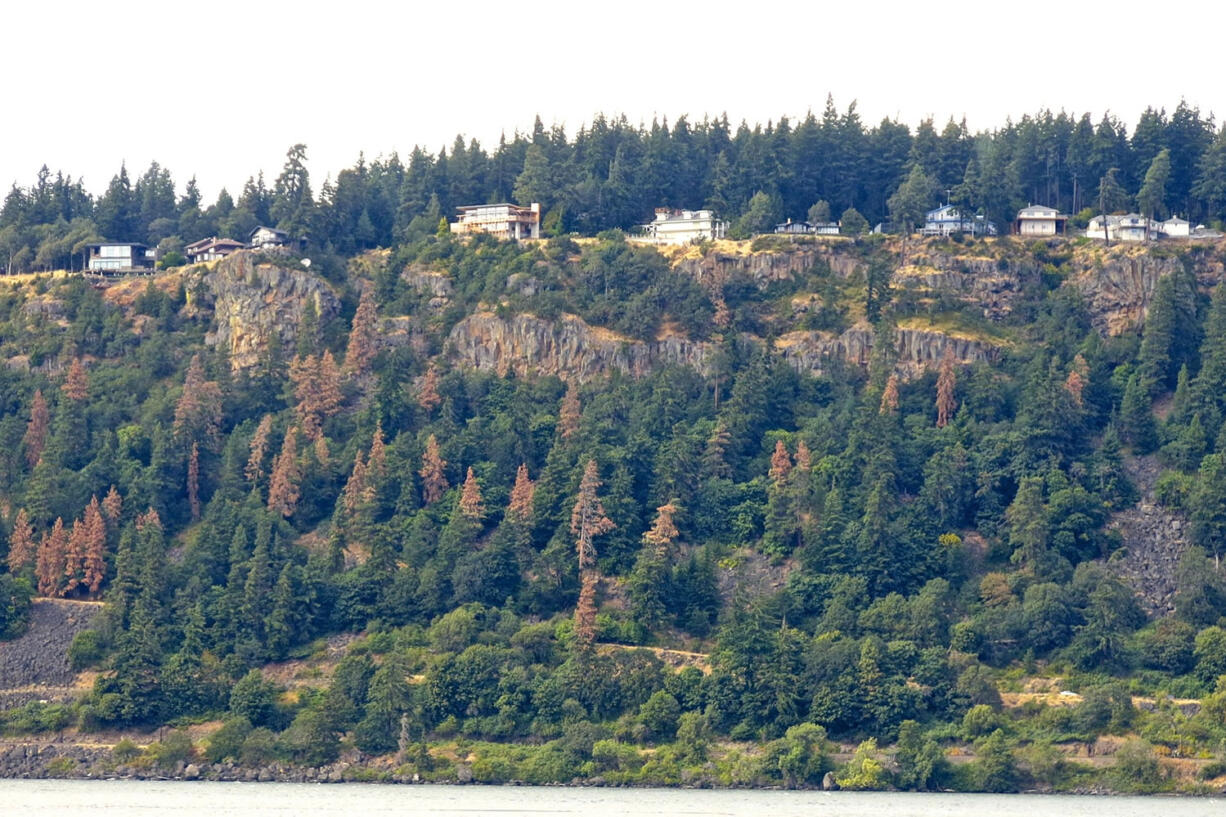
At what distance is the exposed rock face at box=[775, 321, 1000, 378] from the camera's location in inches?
5271

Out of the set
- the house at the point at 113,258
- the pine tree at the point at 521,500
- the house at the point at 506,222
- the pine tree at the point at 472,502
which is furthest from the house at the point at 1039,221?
the house at the point at 113,258

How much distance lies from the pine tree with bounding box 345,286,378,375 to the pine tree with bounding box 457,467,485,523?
18.0 meters

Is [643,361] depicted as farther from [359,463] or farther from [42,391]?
[42,391]

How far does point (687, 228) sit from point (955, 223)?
59.1 ft

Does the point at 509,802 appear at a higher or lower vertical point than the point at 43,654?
lower

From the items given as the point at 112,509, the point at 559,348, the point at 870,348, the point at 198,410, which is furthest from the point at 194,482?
the point at 870,348

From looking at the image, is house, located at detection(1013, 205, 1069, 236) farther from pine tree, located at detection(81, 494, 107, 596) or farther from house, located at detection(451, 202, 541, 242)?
pine tree, located at detection(81, 494, 107, 596)

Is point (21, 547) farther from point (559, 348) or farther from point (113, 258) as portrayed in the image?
point (113, 258)

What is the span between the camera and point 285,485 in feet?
418

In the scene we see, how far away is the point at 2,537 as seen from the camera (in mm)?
124000

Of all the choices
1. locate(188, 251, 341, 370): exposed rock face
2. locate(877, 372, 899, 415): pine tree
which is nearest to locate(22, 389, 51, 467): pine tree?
locate(188, 251, 341, 370): exposed rock face

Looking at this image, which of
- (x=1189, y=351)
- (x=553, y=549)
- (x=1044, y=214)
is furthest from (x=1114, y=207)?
(x=553, y=549)

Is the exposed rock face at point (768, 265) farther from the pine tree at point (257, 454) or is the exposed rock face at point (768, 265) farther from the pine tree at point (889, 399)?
the pine tree at point (257, 454)

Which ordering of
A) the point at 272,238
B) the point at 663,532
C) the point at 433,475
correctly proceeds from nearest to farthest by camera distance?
the point at 663,532
the point at 433,475
the point at 272,238
